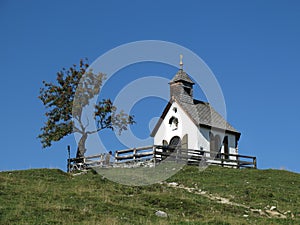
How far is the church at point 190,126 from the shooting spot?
47.7 m

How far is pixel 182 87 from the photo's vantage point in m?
51.6

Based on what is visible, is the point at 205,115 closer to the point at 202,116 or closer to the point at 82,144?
the point at 202,116

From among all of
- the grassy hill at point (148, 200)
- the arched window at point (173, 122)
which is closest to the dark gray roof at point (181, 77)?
the arched window at point (173, 122)

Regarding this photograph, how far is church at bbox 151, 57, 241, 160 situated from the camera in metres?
47.7

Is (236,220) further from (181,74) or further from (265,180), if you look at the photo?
(181,74)

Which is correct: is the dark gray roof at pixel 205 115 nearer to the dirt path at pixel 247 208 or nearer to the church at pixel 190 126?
the church at pixel 190 126

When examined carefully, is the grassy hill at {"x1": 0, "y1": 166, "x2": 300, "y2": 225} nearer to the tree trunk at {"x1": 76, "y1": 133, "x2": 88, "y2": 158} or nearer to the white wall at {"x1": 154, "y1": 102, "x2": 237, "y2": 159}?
the white wall at {"x1": 154, "y1": 102, "x2": 237, "y2": 159}

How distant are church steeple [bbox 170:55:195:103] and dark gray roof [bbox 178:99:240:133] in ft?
2.90

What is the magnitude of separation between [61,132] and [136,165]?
12.2 m

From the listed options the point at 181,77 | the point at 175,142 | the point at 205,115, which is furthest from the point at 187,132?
the point at 181,77

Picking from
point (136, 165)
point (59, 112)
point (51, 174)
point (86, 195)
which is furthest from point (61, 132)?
point (86, 195)

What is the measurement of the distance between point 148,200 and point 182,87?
28.7 m

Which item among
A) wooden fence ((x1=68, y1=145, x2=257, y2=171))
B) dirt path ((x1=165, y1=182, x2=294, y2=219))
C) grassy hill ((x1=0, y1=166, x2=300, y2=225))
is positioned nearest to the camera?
grassy hill ((x1=0, y1=166, x2=300, y2=225))

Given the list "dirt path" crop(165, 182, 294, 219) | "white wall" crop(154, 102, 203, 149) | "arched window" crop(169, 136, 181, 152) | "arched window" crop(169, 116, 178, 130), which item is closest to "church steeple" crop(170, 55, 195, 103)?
"white wall" crop(154, 102, 203, 149)
